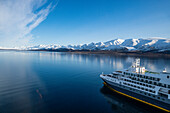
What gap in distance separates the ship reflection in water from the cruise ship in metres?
1.24

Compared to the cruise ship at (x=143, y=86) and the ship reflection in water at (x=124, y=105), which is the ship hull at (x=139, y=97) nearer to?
the cruise ship at (x=143, y=86)

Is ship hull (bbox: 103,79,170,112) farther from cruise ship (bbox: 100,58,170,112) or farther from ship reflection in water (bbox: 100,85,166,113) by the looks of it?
ship reflection in water (bbox: 100,85,166,113)

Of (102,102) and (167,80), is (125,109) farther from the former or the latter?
(167,80)

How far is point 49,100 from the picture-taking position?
2544 cm

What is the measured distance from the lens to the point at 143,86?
25.4 m

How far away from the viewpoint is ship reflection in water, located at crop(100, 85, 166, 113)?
74.9ft

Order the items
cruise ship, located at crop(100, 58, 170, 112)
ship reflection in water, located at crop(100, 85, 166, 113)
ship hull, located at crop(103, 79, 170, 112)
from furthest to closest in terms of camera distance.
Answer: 1. ship reflection in water, located at crop(100, 85, 166, 113)
2. cruise ship, located at crop(100, 58, 170, 112)
3. ship hull, located at crop(103, 79, 170, 112)

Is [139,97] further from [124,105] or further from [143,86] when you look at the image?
[124,105]

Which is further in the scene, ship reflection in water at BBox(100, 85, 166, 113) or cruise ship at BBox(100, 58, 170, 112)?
ship reflection in water at BBox(100, 85, 166, 113)

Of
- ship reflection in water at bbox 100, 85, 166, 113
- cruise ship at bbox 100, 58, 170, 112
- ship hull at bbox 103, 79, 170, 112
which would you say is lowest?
ship reflection in water at bbox 100, 85, 166, 113

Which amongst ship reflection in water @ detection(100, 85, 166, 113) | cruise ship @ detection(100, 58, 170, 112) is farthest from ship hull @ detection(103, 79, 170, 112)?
ship reflection in water @ detection(100, 85, 166, 113)

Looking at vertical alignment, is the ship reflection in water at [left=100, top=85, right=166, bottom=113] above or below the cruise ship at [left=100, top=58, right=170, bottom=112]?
below

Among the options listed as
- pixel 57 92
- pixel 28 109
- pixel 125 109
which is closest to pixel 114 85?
pixel 125 109

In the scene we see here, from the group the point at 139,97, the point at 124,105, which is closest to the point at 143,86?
the point at 139,97
